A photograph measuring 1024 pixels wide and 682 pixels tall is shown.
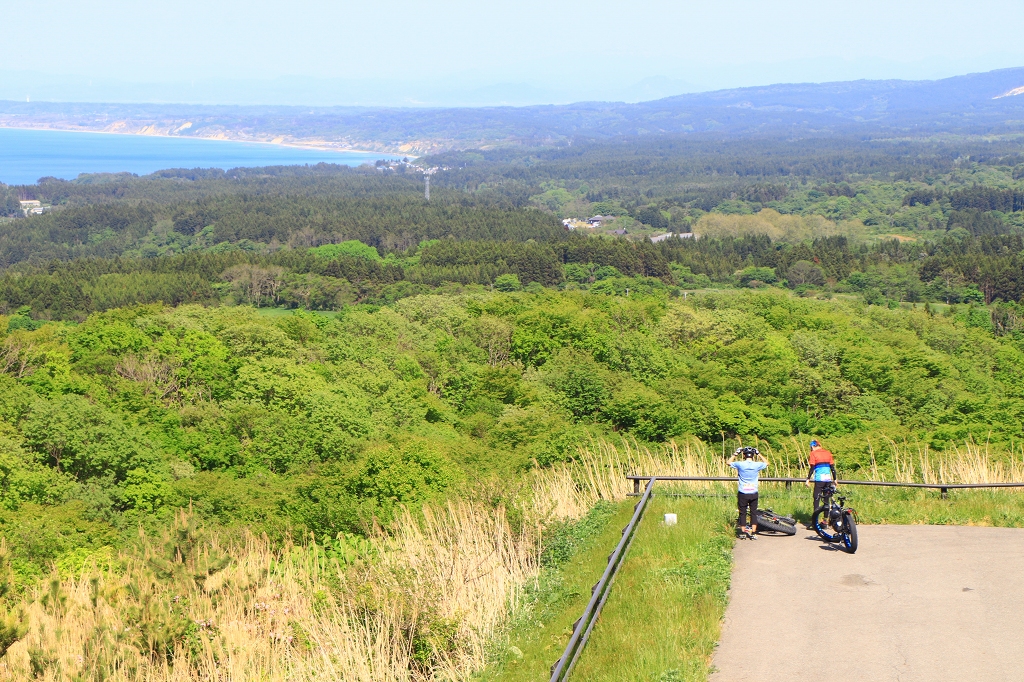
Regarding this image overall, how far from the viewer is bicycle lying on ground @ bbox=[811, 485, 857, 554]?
11.4 metres

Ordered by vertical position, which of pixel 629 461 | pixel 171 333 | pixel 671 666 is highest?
pixel 671 666

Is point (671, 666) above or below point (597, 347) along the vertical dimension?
above

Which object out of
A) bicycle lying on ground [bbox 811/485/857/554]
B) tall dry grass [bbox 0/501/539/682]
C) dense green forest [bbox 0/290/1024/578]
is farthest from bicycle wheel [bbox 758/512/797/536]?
dense green forest [bbox 0/290/1024/578]

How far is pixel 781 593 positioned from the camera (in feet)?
32.9

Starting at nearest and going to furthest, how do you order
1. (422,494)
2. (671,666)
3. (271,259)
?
1. (671,666)
2. (422,494)
3. (271,259)

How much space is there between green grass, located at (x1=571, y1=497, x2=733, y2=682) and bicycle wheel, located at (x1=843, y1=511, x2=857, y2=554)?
4.51ft

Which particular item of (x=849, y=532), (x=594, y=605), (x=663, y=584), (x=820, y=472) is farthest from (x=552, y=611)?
(x=820, y=472)

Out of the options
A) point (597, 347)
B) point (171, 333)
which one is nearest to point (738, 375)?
point (597, 347)

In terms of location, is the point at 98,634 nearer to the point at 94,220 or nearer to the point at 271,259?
the point at 271,259

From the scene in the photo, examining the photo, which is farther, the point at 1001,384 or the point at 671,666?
the point at 1001,384

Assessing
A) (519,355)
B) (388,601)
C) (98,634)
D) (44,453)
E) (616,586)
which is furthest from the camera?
(519,355)

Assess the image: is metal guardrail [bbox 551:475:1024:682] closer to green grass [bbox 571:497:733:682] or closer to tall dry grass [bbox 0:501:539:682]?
green grass [bbox 571:497:733:682]

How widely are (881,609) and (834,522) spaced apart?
230 centimetres

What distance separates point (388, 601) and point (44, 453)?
97.9 feet
